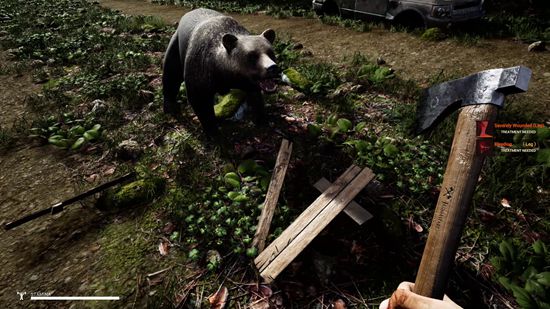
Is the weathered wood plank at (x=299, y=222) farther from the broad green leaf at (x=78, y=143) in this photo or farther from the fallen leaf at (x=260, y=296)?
the broad green leaf at (x=78, y=143)

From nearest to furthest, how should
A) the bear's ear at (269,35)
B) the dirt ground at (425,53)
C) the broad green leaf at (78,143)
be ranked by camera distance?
the bear's ear at (269,35), the broad green leaf at (78,143), the dirt ground at (425,53)

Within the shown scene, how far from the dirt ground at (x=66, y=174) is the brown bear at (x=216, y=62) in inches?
75.7

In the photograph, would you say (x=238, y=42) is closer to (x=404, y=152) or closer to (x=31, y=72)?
(x=404, y=152)

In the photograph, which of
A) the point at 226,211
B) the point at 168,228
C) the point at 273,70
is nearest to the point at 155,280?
the point at 168,228

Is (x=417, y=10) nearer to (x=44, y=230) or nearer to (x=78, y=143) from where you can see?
(x=78, y=143)

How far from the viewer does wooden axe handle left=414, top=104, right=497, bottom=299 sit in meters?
1.79

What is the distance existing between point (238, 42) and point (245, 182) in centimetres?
167

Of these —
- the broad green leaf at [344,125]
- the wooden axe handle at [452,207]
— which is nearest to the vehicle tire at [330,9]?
the broad green leaf at [344,125]

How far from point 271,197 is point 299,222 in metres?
0.45

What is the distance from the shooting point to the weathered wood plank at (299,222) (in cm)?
262

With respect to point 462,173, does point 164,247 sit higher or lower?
lower

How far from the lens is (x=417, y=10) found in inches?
300

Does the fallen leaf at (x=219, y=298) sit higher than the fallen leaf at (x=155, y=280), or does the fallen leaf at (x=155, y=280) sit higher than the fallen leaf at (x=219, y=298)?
the fallen leaf at (x=219, y=298)

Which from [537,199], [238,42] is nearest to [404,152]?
[537,199]
